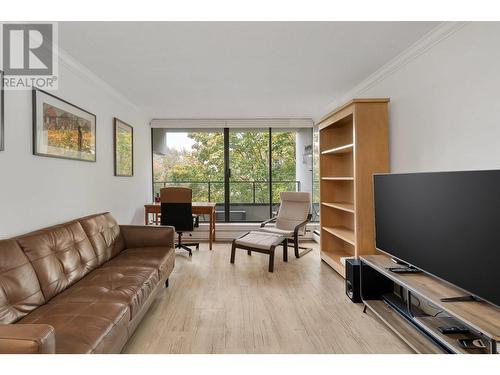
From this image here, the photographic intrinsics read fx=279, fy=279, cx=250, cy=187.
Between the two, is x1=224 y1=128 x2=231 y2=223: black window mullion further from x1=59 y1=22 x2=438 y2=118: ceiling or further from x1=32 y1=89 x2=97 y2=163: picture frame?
x1=32 y1=89 x2=97 y2=163: picture frame

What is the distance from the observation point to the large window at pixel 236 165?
570 centimetres

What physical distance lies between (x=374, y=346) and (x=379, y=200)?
4.04 ft

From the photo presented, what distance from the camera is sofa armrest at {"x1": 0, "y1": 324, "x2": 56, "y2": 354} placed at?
43.9 inches

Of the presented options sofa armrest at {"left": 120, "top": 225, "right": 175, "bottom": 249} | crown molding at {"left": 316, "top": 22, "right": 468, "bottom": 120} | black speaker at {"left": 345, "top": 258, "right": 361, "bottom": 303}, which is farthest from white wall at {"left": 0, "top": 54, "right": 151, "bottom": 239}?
crown molding at {"left": 316, "top": 22, "right": 468, "bottom": 120}

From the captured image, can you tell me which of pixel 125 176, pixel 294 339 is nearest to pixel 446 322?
pixel 294 339

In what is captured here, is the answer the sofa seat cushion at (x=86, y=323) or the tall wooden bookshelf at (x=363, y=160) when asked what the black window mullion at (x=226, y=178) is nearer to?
the tall wooden bookshelf at (x=363, y=160)

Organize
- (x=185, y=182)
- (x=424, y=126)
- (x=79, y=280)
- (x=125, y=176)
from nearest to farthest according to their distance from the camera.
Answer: (x=79, y=280) → (x=424, y=126) → (x=125, y=176) → (x=185, y=182)

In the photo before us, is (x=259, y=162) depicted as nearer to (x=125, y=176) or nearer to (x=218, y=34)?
(x=125, y=176)

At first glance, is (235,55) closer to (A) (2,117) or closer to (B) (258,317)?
(A) (2,117)

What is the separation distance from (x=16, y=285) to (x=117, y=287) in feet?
1.99

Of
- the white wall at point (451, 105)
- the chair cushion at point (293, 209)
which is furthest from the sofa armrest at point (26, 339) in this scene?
the chair cushion at point (293, 209)

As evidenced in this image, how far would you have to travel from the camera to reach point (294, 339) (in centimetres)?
212

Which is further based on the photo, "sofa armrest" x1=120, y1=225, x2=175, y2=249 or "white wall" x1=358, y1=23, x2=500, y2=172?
"sofa armrest" x1=120, y1=225, x2=175, y2=249

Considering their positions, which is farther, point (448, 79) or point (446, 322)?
point (448, 79)
